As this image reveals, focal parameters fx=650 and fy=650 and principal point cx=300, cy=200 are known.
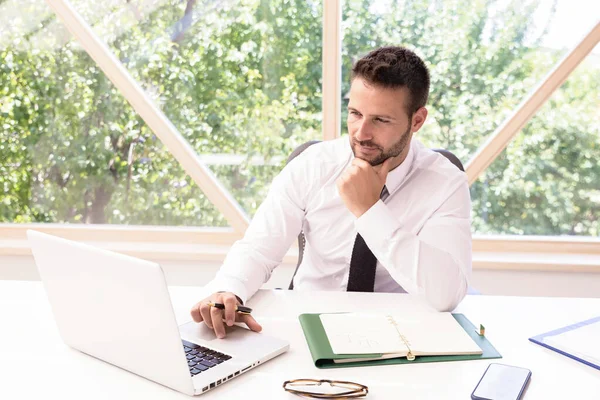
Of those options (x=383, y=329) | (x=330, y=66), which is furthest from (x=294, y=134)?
(x=383, y=329)

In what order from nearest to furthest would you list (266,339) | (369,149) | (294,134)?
(266,339), (369,149), (294,134)

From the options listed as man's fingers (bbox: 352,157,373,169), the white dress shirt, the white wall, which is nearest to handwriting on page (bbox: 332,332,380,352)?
the white dress shirt

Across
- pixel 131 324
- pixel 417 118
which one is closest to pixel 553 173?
pixel 417 118

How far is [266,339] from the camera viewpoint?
1431mm

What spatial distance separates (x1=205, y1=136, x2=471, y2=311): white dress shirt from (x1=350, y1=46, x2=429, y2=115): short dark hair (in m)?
Answer: 0.21

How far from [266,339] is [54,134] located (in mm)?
2594

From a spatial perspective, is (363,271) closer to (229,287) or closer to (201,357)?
(229,287)

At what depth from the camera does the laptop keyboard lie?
128cm

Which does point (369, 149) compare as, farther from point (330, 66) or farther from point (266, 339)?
point (330, 66)

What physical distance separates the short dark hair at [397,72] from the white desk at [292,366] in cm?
70

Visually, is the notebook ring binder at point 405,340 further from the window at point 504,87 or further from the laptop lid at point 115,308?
the window at point 504,87

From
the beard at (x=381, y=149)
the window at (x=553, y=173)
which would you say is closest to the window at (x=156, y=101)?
the window at (x=553, y=173)

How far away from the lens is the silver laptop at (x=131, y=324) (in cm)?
116

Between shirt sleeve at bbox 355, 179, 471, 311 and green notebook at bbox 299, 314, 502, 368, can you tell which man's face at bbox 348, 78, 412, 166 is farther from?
green notebook at bbox 299, 314, 502, 368
